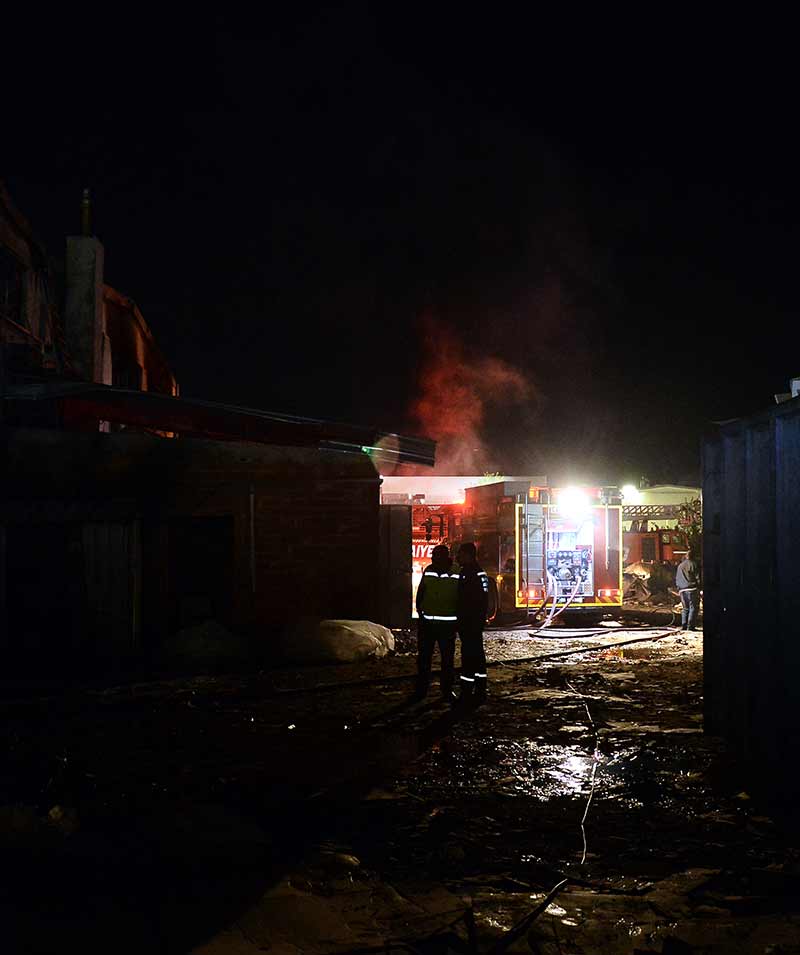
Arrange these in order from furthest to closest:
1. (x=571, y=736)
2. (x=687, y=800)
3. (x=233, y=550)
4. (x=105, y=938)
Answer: (x=233, y=550) < (x=571, y=736) < (x=687, y=800) < (x=105, y=938)

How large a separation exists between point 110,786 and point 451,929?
3176mm

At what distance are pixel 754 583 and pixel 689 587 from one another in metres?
10.3

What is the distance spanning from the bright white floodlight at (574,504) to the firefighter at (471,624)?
7.62 m

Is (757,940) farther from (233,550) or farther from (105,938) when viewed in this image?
(233,550)

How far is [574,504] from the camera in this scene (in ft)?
55.4

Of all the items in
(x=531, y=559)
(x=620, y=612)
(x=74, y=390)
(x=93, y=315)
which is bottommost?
(x=620, y=612)

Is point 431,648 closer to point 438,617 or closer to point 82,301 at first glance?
point 438,617

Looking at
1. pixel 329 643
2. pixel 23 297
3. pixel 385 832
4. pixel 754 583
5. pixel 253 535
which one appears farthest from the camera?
pixel 23 297

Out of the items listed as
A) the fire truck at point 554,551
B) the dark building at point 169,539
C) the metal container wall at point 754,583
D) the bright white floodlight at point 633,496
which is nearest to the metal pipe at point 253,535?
the dark building at point 169,539

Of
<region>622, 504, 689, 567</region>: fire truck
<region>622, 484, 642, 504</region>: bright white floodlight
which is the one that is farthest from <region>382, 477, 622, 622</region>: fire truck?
<region>622, 484, 642, 504</region>: bright white floodlight

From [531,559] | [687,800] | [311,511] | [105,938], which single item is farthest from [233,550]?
[105,938]

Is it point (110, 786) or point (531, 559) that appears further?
point (531, 559)

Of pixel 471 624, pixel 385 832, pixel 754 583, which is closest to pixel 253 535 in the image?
pixel 471 624

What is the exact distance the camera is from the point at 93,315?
17.3 m
